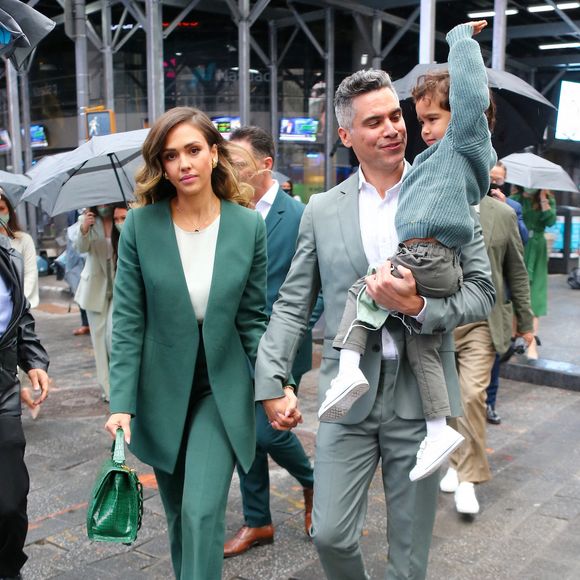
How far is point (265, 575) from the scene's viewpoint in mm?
3689

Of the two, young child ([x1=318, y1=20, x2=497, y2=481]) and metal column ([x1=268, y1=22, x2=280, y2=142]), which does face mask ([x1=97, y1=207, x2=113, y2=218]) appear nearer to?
young child ([x1=318, y1=20, x2=497, y2=481])

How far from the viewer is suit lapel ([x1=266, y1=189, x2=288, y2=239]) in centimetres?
409

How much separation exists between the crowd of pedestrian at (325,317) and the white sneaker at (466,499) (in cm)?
157

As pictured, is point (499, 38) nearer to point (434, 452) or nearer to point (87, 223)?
point (87, 223)

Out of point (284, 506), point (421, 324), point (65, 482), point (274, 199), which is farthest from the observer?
point (65, 482)

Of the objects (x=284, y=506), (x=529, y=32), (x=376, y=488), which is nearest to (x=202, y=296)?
(x=284, y=506)

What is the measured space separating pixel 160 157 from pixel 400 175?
919 mm

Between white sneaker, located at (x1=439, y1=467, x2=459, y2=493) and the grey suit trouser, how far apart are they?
1954 mm

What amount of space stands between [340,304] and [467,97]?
2.83ft

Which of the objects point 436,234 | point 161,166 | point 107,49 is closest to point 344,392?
point 436,234

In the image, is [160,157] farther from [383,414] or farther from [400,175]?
[383,414]

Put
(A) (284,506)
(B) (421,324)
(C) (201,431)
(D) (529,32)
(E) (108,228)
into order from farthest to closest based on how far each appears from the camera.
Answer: (D) (529,32) → (E) (108,228) → (A) (284,506) → (C) (201,431) → (B) (421,324)

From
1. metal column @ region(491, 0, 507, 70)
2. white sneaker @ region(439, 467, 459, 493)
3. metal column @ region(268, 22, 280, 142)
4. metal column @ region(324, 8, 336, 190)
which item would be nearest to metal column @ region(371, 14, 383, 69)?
metal column @ region(324, 8, 336, 190)

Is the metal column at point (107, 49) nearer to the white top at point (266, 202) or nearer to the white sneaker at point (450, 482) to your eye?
the white top at point (266, 202)
